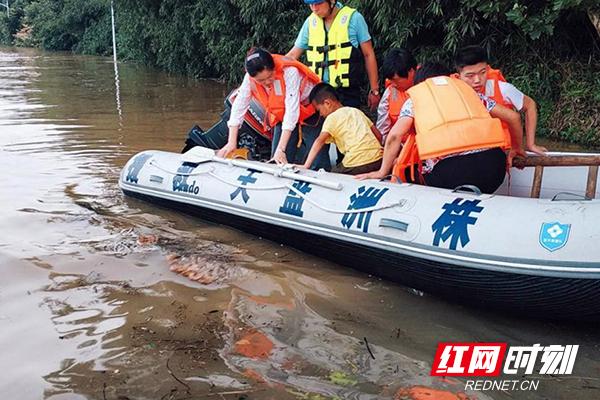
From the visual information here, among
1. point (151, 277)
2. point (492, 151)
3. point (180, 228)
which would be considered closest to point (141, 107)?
point (180, 228)

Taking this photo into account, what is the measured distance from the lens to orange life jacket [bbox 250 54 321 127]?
13.1 feet

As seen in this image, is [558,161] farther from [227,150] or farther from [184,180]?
[184,180]

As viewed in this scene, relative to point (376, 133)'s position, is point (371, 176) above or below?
below

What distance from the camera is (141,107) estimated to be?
9.48 m

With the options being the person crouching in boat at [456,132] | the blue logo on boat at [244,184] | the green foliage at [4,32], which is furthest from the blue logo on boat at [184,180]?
the green foliage at [4,32]

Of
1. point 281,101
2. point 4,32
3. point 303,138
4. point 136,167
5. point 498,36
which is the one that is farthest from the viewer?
point 4,32

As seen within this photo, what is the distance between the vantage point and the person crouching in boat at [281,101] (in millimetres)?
3918

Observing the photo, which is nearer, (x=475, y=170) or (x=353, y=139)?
(x=475, y=170)

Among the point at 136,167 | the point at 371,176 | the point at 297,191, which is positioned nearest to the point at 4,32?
the point at 136,167

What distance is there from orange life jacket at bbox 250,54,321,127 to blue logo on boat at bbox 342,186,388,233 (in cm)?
110

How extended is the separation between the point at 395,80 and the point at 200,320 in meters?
1.82

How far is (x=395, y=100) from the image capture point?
383 centimetres

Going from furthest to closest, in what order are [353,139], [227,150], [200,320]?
[227,150] → [353,139] → [200,320]

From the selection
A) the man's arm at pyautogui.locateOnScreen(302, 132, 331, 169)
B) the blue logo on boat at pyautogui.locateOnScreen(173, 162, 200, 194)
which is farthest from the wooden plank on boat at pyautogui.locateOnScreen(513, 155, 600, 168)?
the blue logo on boat at pyautogui.locateOnScreen(173, 162, 200, 194)
